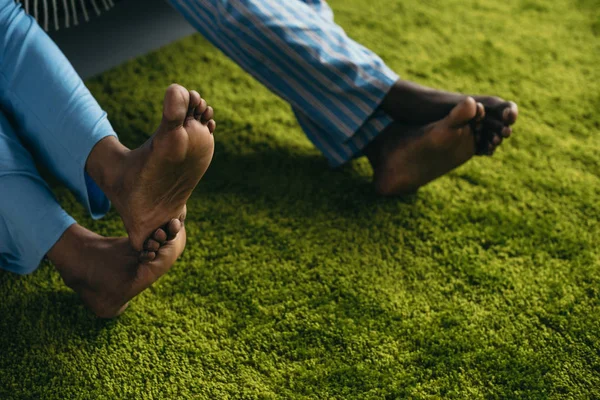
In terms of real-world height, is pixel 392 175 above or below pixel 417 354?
above

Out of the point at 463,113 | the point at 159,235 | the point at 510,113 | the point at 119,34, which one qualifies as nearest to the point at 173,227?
the point at 159,235

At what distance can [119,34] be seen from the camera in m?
1.41

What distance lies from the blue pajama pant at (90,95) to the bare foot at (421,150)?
0.03m

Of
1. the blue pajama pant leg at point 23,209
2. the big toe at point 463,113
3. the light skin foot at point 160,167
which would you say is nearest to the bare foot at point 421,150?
the big toe at point 463,113

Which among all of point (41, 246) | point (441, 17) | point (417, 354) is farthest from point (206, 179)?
point (441, 17)

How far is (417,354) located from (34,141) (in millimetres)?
680

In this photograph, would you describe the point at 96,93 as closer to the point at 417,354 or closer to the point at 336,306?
the point at 336,306

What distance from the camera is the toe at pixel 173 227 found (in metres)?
0.85

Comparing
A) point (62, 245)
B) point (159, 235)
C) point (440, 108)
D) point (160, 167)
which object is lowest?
point (62, 245)

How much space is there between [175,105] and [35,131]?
29cm

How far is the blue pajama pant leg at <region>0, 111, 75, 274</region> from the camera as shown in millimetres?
855

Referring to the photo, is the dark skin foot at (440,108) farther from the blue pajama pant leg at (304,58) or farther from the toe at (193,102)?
the toe at (193,102)

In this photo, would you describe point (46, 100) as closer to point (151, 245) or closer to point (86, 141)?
point (86, 141)

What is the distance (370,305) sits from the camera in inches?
39.4
